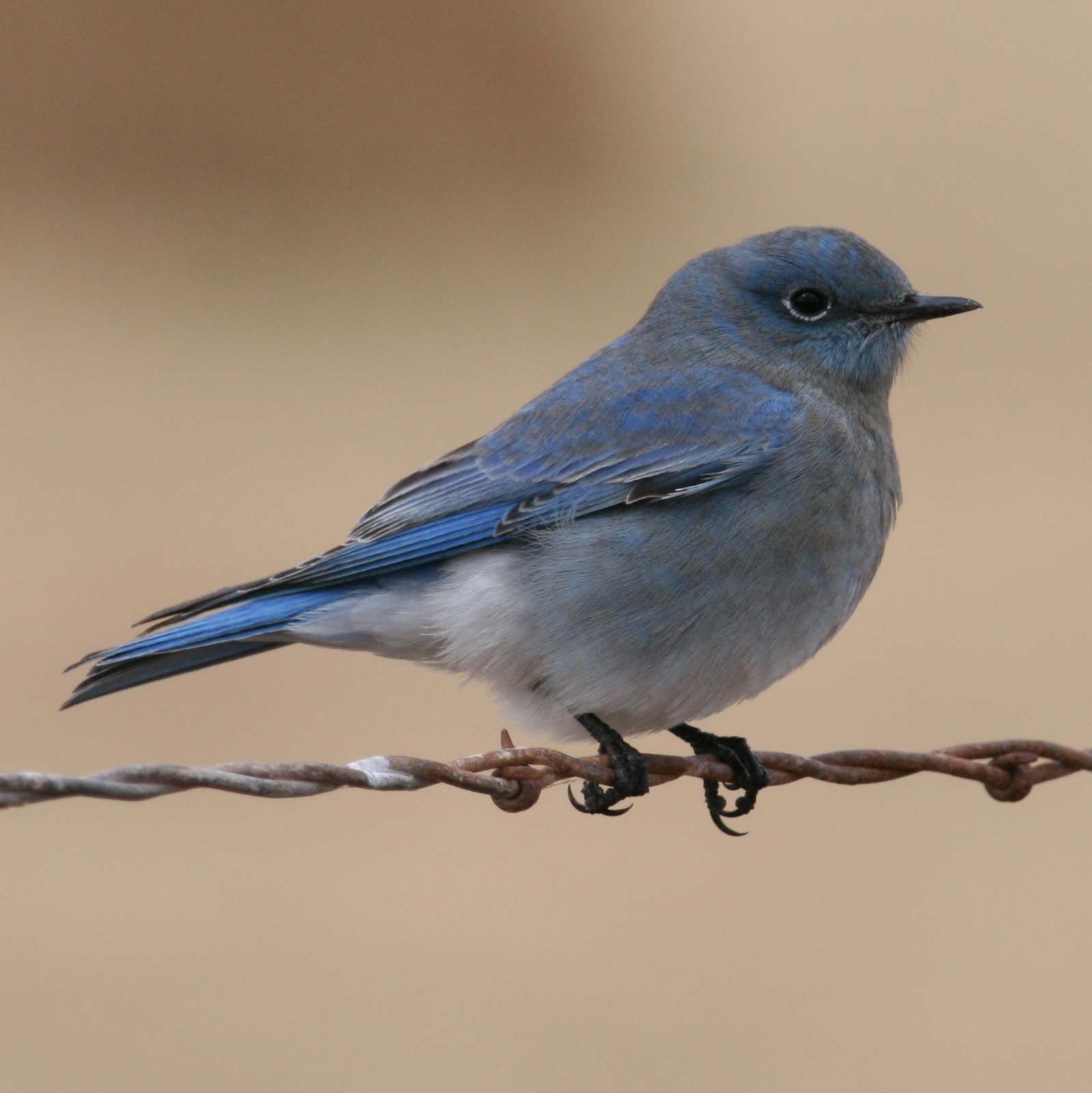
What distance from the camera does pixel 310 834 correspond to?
681 centimetres

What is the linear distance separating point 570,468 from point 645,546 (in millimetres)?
369

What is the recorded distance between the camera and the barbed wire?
7.61ft

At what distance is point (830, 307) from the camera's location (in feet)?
14.6

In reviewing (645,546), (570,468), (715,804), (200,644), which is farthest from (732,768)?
(200,644)

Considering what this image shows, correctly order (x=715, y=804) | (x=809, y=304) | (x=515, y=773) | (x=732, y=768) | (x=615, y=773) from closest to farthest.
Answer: (x=515, y=773) < (x=615, y=773) < (x=732, y=768) < (x=715, y=804) < (x=809, y=304)

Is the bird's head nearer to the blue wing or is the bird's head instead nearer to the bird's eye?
the bird's eye

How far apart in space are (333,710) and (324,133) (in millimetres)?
3598

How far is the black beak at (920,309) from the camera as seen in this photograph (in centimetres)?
433

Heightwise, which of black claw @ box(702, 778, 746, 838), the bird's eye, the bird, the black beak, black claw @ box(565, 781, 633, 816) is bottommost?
black claw @ box(702, 778, 746, 838)

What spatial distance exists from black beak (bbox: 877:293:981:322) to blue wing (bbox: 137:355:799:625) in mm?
405

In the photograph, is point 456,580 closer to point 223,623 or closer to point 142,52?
point 223,623

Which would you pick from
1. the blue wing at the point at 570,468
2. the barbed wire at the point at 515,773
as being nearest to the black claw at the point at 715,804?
the barbed wire at the point at 515,773

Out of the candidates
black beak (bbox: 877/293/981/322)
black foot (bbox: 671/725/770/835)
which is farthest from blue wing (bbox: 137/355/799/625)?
black foot (bbox: 671/725/770/835)

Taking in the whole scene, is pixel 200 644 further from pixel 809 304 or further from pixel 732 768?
pixel 809 304
